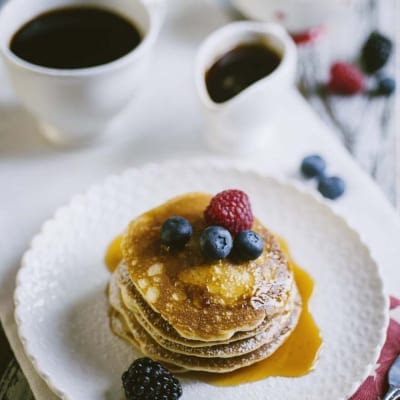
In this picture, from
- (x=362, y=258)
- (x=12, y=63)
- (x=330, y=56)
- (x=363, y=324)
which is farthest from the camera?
(x=330, y=56)

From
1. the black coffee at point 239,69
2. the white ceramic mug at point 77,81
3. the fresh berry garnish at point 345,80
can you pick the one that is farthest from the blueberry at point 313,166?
the white ceramic mug at point 77,81

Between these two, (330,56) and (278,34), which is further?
(330,56)

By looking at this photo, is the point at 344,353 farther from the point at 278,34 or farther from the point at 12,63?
the point at 12,63

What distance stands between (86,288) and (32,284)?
0.43 feet

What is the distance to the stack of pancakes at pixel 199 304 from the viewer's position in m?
1.44

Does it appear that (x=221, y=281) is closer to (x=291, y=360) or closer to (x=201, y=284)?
(x=201, y=284)

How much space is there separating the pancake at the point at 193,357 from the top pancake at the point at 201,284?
8 cm

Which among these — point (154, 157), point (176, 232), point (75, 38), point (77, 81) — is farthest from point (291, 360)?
point (75, 38)

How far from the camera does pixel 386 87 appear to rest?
2.32 m

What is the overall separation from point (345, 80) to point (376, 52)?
191 millimetres

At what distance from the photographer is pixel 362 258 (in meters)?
1.68

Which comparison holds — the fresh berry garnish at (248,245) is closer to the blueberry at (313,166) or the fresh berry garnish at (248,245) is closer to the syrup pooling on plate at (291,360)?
the syrup pooling on plate at (291,360)

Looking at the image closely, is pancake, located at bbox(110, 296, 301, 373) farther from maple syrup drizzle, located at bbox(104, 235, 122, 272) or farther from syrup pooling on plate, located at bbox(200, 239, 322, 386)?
maple syrup drizzle, located at bbox(104, 235, 122, 272)

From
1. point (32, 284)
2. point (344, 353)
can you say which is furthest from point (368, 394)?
point (32, 284)
